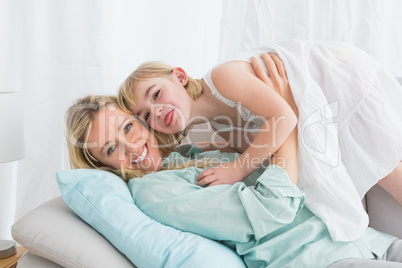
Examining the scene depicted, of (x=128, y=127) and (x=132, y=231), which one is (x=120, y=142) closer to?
(x=128, y=127)

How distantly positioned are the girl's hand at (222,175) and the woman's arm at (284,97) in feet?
0.34

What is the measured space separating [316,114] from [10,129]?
0.96 metres

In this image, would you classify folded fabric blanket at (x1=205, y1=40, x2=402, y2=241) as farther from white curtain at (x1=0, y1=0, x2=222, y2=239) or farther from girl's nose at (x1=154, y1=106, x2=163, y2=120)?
white curtain at (x1=0, y1=0, x2=222, y2=239)

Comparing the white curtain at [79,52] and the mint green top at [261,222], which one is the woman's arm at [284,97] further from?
the white curtain at [79,52]

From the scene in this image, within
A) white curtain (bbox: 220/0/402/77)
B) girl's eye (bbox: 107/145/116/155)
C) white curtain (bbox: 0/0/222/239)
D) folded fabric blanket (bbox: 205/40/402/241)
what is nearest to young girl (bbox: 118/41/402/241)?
folded fabric blanket (bbox: 205/40/402/241)

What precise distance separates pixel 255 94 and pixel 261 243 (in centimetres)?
43

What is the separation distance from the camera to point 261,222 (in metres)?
1.19

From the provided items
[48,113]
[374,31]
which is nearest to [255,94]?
[374,31]

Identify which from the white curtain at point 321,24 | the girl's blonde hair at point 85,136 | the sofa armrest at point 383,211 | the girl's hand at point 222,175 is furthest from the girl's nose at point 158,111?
the sofa armrest at point 383,211

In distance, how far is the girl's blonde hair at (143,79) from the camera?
1549mm

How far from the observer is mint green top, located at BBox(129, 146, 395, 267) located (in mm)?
1191

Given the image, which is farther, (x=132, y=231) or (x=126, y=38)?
(x=126, y=38)

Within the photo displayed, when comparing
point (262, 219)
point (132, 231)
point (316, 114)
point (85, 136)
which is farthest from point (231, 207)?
point (85, 136)

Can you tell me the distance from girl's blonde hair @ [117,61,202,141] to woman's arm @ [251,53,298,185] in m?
0.24
